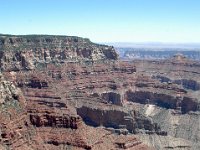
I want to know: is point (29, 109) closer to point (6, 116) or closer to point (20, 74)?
point (6, 116)

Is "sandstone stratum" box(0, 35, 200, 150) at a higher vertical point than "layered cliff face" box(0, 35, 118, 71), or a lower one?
lower

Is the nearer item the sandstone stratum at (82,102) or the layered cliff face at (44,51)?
the sandstone stratum at (82,102)

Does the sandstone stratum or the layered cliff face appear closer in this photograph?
the sandstone stratum

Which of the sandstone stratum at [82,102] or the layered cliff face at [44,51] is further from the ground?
the layered cliff face at [44,51]

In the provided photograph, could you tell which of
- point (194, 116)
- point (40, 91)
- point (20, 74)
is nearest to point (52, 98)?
point (40, 91)

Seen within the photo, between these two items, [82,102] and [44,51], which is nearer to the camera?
[82,102]
